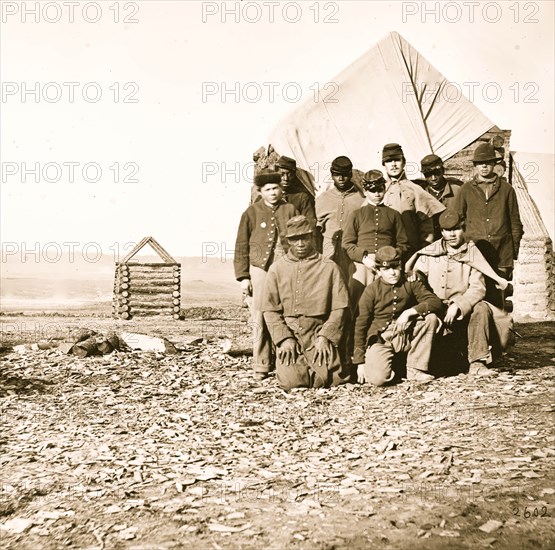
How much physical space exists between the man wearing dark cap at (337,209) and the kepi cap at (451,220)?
894mm

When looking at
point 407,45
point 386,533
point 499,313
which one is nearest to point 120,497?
point 386,533

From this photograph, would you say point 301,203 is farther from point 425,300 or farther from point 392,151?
point 425,300

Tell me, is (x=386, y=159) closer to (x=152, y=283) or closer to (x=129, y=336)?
(x=129, y=336)

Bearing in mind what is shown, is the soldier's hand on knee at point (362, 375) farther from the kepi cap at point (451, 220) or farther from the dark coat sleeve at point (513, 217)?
the dark coat sleeve at point (513, 217)

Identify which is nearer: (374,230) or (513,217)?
(374,230)

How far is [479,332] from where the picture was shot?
6.32 meters

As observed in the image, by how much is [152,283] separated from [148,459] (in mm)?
13560

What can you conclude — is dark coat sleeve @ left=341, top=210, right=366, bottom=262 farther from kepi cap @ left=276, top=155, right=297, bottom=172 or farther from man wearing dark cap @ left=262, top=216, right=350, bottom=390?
kepi cap @ left=276, top=155, right=297, bottom=172

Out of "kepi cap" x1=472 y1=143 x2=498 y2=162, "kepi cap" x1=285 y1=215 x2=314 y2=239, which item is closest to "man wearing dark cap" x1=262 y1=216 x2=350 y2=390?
"kepi cap" x1=285 y1=215 x2=314 y2=239

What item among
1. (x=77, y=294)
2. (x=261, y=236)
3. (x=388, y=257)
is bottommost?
(x=77, y=294)

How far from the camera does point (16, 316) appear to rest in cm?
1927

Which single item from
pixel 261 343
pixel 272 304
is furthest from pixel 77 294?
pixel 272 304

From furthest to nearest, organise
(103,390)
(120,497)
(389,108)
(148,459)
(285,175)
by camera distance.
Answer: (389,108) < (285,175) < (103,390) < (148,459) < (120,497)

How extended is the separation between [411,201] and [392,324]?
4.29 ft
